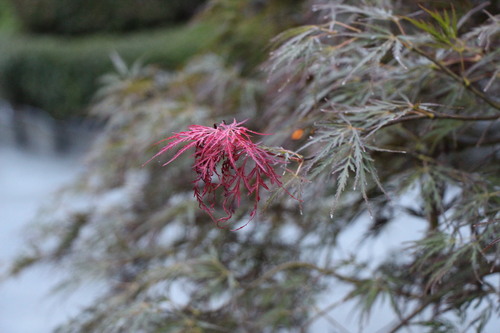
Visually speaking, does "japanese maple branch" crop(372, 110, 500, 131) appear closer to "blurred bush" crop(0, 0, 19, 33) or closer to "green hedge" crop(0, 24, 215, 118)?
"green hedge" crop(0, 24, 215, 118)

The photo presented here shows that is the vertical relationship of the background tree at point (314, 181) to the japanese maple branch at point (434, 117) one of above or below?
above

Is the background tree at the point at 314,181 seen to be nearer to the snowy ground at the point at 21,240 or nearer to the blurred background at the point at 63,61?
the snowy ground at the point at 21,240

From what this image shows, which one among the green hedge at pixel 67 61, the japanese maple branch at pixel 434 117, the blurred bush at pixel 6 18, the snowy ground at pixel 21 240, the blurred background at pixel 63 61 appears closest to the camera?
the japanese maple branch at pixel 434 117

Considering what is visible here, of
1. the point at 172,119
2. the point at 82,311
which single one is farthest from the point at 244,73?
the point at 82,311

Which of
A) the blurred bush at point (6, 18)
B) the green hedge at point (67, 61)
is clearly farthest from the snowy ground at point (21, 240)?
the blurred bush at point (6, 18)

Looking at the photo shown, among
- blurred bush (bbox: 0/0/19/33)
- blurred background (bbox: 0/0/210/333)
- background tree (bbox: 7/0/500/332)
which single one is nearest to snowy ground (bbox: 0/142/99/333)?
blurred background (bbox: 0/0/210/333)

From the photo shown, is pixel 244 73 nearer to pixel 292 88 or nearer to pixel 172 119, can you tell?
pixel 172 119
